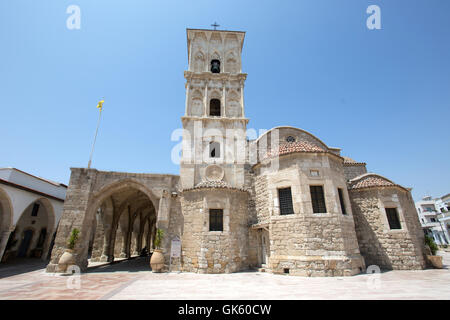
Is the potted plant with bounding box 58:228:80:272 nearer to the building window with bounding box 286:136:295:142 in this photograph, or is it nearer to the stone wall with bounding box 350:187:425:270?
the building window with bounding box 286:136:295:142

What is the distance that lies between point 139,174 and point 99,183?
2665mm

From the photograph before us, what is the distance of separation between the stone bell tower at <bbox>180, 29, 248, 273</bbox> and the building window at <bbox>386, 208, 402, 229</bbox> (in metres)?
8.67

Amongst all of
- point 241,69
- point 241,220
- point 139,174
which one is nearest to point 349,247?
point 241,220

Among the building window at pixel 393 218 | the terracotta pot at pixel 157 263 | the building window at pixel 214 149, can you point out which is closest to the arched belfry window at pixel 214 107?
the building window at pixel 214 149

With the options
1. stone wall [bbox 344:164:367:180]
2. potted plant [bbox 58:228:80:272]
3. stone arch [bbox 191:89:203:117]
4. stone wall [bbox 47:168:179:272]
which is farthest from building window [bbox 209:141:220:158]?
stone wall [bbox 344:164:367:180]

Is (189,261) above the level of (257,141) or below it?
below

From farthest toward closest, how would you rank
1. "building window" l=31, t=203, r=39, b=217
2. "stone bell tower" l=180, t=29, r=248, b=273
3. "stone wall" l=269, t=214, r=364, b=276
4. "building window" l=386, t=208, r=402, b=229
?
"building window" l=31, t=203, r=39, b=217 < "building window" l=386, t=208, r=402, b=229 < "stone bell tower" l=180, t=29, r=248, b=273 < "stone wall" l=269, t=214, r=364, b=276

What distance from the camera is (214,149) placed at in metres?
16.3

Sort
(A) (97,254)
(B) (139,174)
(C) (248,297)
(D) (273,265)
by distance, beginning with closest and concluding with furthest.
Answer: (C) (248,297) → (D) (273,265) → (B) (139,174) → (A) (97,254)

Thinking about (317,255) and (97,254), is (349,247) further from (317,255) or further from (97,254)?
(97,254)

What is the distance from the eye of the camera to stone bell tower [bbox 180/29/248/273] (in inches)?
468

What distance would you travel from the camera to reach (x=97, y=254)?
55.0ft

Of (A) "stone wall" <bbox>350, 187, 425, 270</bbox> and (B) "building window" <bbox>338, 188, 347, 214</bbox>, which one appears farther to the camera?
(B) "building window" <bbox>338, 188, 347, 214</bbox>
